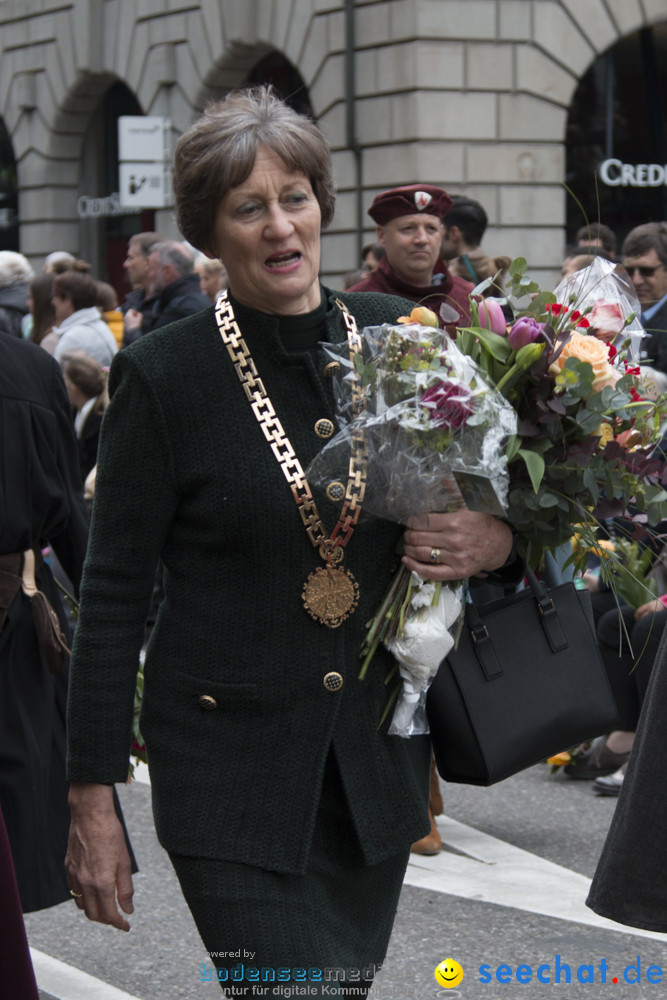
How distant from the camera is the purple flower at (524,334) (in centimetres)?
269

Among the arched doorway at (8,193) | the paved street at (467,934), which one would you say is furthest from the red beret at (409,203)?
the arched doorway at (8,193)

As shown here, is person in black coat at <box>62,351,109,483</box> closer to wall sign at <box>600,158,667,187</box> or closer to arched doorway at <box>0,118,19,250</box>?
wall sign at <box>600,158,667,187</box>

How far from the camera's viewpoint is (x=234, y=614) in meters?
2.66

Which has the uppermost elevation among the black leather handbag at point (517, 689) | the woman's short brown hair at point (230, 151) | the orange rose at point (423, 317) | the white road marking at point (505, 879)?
the woman's short brown hair at point (230, 151)

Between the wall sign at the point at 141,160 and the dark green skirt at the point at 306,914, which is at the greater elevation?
the wall sign at the point at 141,160

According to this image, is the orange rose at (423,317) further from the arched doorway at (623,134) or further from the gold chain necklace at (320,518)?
the arched doorway at (623,134)

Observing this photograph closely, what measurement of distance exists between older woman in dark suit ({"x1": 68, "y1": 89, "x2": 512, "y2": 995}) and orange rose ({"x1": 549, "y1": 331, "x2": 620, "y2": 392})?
30cm

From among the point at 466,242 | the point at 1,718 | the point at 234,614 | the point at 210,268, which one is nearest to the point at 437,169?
the point at 210,268

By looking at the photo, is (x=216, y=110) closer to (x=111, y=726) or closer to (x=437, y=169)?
(x=111, y=726)

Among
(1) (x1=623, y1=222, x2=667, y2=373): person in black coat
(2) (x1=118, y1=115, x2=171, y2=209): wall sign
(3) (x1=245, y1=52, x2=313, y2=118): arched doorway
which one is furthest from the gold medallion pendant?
(3) (x1=245, y1=52, x2=313, y2=118): arched doorway

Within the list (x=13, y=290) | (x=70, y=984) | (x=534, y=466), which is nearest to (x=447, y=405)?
(x=534, y=466)

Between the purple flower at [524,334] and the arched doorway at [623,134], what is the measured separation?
14.6m

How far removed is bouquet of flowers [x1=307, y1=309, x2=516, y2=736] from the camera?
254cm

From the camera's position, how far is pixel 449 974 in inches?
169
